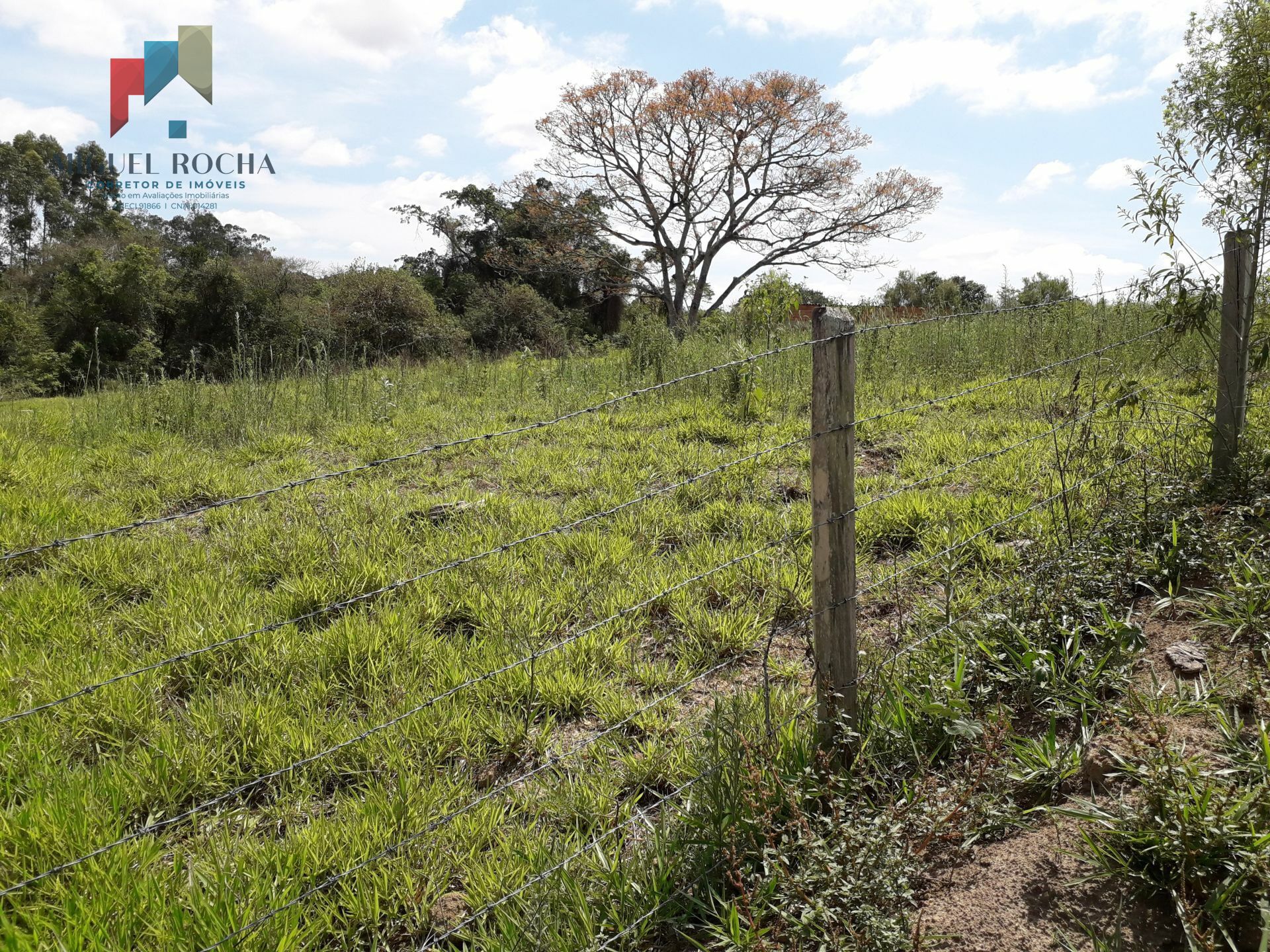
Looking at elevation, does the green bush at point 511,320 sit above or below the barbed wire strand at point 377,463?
above

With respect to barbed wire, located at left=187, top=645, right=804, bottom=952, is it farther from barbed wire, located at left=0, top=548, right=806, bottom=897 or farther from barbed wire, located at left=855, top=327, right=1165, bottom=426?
barbed wire, located at left=855, top=327, right=1165, bottom=426

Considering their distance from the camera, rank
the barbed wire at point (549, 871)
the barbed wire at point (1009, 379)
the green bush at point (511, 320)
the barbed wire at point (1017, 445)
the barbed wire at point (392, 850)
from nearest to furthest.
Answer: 1. the barbed wire at point (392, 850)
2. the barbed wire at point (549, 871)
3. the barbed wire at point (1009, 379)
4. the barbed wire at point (1017, 445)
5. the green bush at point (511, 320)

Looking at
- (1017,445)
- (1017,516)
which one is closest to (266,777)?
(1017,516)

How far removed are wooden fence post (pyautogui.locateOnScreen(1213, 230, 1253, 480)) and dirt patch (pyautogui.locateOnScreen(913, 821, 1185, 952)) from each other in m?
2.93

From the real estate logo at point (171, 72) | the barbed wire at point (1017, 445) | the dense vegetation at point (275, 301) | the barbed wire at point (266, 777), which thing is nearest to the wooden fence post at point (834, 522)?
the barbed wire at point (266, 777)

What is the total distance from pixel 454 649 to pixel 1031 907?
7.65 feet

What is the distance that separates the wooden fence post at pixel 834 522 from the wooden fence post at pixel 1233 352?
9.58ft

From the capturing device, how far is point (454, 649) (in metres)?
3.27

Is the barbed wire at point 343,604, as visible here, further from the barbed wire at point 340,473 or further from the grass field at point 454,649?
the barbed wire at point 340,473

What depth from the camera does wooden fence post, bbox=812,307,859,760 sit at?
2170 millimetres

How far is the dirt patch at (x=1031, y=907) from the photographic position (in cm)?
171

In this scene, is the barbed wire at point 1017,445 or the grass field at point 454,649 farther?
the barbed wire at point 1017,445

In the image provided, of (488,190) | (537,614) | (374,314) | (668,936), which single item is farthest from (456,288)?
(668,936)

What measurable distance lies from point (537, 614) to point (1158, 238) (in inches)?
150
